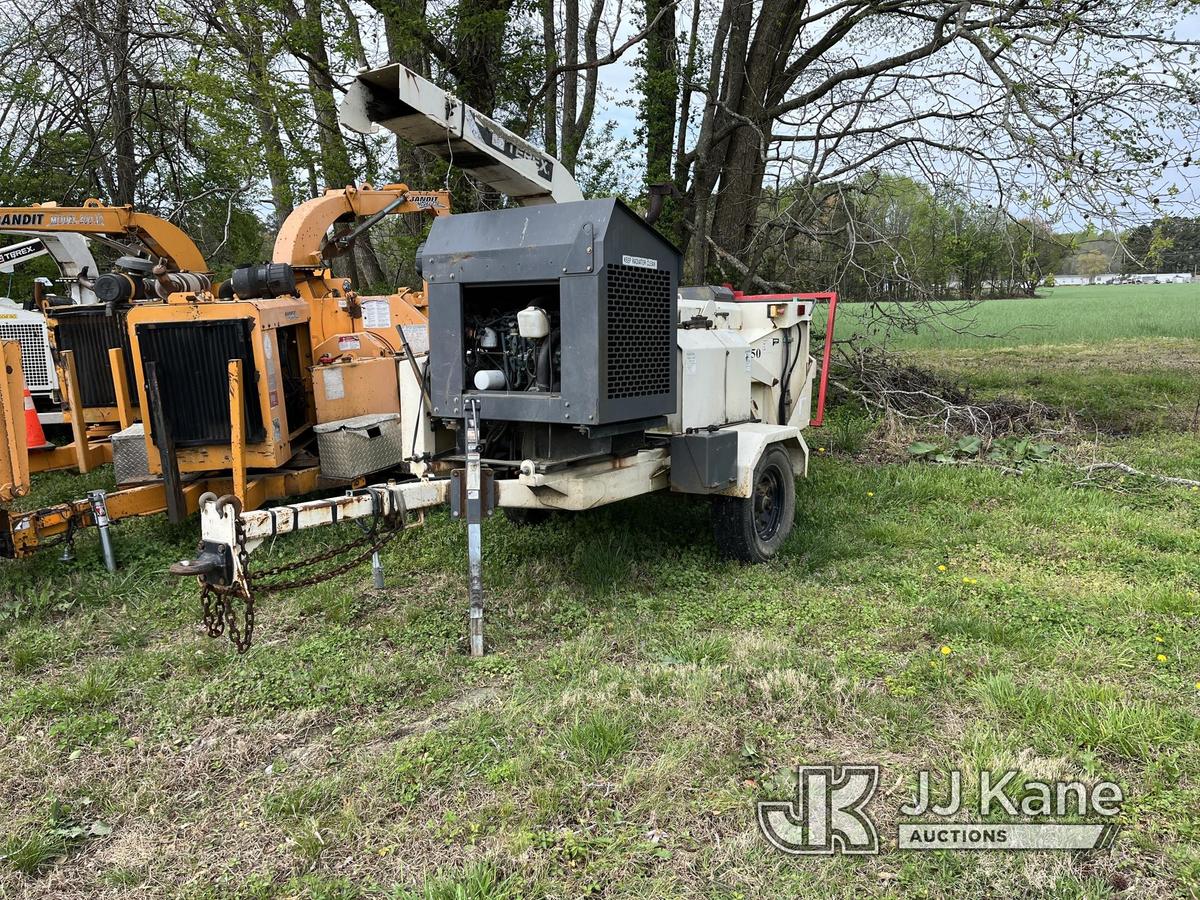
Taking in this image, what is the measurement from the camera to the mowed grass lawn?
2764 mm

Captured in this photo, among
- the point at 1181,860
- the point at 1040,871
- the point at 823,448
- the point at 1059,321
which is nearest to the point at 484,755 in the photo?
the point at 1040,871

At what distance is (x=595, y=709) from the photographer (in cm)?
365

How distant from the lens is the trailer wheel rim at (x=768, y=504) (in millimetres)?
5906

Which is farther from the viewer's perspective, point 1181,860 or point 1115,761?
point 1115,761

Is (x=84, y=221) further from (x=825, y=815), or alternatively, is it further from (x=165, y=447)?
(x=825, y=815)

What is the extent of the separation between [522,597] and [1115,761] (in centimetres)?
313

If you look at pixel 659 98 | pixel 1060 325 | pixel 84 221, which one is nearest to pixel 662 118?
pixel 659 98

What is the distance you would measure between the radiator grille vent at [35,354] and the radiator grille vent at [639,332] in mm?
8054

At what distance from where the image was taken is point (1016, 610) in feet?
15.5

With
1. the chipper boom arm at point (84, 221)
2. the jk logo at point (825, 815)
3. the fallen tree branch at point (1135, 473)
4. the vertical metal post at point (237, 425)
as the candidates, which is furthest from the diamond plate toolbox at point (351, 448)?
the fallen tree branch at point (1135, 473)

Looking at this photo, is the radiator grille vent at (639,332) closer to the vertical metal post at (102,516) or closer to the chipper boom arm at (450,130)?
the chipper boom arm at (450,130)

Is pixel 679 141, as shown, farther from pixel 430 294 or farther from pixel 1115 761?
pixel 1115 761

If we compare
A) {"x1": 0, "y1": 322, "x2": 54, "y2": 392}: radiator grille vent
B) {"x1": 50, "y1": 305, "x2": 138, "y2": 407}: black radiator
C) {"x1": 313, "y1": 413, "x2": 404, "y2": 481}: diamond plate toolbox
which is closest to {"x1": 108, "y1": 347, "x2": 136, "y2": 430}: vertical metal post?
{"x1": 50, "y1": 305, "x2": 138, "y2": 407}: black radiator

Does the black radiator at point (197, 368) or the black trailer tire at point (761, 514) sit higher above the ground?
the black radiator at point (197, 368)
